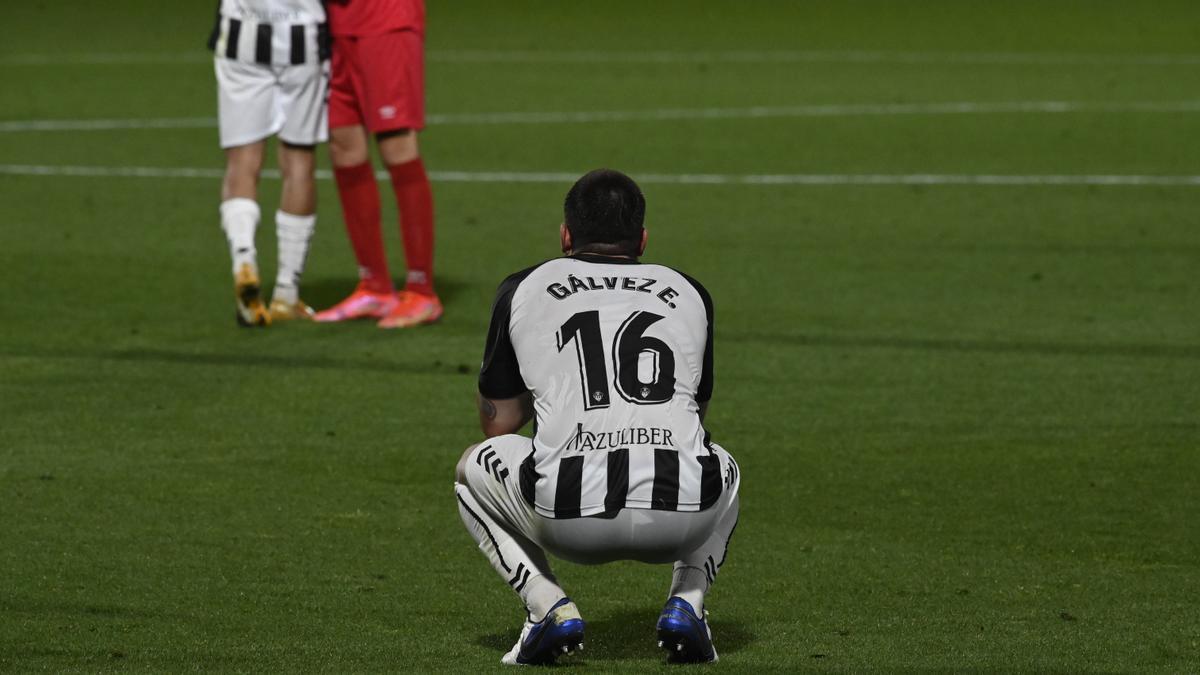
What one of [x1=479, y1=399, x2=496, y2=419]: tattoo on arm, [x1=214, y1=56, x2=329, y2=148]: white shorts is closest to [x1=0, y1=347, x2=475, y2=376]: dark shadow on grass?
[x1=214, y1=56, x2=329, y2=148]: white shorts

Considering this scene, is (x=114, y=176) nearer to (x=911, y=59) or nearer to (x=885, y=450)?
(x=885, y=450)

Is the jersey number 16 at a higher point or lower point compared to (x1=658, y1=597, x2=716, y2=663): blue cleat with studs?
higher

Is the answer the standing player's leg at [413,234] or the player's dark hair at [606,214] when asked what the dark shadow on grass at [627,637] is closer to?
the player's dark hair at [606,214]

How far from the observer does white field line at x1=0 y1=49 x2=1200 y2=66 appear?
22125mm

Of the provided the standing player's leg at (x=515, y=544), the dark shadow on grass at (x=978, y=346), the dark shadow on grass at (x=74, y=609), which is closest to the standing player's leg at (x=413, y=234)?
the dark shadow on grass at (x=978, y=346)

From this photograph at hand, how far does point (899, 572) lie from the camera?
19.0 ft

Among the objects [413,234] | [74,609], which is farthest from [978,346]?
[74,609]

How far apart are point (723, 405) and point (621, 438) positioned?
10.9ft

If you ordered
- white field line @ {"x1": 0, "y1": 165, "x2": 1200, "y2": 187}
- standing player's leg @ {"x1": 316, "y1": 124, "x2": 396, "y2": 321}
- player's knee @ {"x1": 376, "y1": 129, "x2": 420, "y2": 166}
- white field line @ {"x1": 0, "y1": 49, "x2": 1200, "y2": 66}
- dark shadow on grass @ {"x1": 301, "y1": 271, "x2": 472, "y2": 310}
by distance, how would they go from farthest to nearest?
white field line @ {"x1": 0, "y1": 49, "x2": 1200, "y2": 66} < white field line @ {"x1": 0, "y1": 165, "x2": 1200, "y2": 187} < dark shadow on grass @ {"x1": 301, "y1": 271, "x2": 472, "y2": 310} < standing player's leg @ {"x1": 316, "y1": 124, "x2": 396, "y2": 321} < player's knee @ {"x1": 376, "y1": 129, "x2": 420, "y2": 166}

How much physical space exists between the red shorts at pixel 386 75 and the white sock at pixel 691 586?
483cm

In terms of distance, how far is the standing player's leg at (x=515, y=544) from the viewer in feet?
15.4

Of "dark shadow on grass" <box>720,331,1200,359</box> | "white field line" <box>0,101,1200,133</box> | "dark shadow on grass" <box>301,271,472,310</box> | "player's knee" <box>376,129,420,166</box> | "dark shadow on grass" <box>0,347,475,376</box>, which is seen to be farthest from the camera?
"white field line" <box>0,101,1200,133</box>

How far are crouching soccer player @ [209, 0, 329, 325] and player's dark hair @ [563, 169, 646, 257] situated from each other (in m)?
4.46

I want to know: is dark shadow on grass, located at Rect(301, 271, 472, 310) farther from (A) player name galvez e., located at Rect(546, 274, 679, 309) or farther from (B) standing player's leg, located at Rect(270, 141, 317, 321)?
(A) player name galvez e., located at Rect(546, 274, 679, 309)
